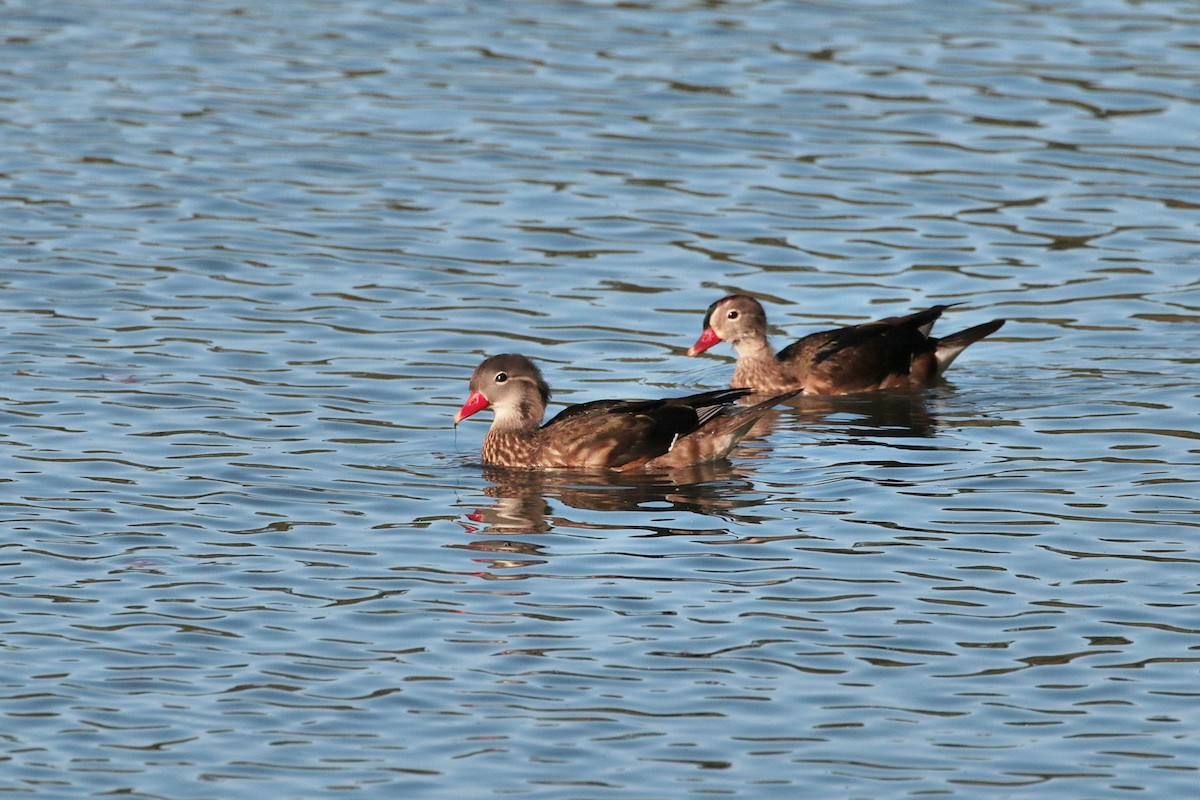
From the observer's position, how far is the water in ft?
30.8

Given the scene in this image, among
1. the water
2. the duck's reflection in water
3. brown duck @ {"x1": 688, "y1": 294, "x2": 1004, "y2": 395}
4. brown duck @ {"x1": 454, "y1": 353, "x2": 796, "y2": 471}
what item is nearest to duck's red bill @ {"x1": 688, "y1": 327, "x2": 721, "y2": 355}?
brown duck @ {"x1": 688, "y1": 294, "x2": 1004, "y2": 395}

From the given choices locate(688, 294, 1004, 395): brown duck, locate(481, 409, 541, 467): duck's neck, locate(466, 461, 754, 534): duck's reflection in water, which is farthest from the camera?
locate(688, 294, 1004, 395): brown duck

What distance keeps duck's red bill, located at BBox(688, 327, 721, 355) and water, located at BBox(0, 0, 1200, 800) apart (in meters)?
0.31

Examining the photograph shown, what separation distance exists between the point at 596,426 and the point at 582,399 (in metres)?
1.49

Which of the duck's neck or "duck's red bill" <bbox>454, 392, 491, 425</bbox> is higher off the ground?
"duck's red bill" <bbox>454, 392, 491, 425</bbox>

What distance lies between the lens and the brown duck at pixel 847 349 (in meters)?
16.2

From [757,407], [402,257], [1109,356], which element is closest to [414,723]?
[757,407]

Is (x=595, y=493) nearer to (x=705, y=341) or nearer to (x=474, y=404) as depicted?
(x=474, y=404)

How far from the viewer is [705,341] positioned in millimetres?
16547

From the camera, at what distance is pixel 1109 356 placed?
16.4 meters

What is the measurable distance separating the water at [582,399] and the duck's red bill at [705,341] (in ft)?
1.03

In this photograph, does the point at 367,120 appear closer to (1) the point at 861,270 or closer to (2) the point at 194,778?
(1) the point at 861,270

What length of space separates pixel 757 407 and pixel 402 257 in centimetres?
532

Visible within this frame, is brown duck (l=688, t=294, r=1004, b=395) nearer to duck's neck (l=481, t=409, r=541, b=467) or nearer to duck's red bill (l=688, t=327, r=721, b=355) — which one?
duck's red bill (l=688, t=327, r=721, b=355)
